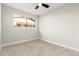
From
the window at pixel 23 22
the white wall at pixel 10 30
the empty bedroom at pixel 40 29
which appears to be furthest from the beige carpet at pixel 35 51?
the window at pixel 23 22

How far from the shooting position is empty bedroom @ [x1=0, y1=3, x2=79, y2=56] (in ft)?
10.3

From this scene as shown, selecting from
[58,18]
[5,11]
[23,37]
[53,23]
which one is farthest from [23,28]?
[58,18]

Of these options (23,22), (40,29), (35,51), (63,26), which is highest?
(23,22)

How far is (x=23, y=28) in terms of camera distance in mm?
4582

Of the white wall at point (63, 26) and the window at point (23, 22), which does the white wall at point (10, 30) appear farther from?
the white wall at point (63, 26)

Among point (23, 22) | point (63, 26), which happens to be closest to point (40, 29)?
point (23, 22)

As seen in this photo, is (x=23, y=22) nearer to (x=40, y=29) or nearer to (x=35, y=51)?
(x=40, y=29)

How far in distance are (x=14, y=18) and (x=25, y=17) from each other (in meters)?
0.81

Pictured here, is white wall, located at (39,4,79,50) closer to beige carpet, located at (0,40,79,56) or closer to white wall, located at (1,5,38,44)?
beige carpet, located at (0,40,79,56)

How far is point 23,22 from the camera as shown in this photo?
4.64 m

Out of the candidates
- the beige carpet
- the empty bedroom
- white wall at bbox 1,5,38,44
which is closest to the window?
the empty bedroom

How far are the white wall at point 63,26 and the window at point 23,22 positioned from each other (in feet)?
3.08

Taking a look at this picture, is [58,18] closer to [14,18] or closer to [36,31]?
[36,31]

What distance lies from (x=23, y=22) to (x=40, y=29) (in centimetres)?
141
